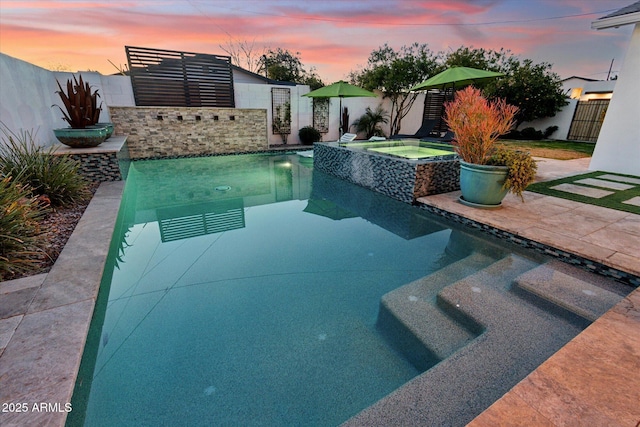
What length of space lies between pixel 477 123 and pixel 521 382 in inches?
143

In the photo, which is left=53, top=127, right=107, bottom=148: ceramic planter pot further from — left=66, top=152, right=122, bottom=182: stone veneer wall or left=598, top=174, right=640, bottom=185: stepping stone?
left=598, top=174, right=640, bottom=185: stepping stone

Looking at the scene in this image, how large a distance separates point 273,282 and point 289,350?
911 mm

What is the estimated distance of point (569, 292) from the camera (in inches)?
93.9

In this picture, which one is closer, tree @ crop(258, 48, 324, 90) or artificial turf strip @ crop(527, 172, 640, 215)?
artificial turf strip @ crop(527, 172, 640, 215)

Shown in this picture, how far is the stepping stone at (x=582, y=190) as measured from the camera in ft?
15.8

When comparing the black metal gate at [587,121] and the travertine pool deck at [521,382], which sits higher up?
the black metal gate at [587,121]

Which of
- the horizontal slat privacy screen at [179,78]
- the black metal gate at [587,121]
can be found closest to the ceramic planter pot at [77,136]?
the horizontal slat privacy screen at [179,78]

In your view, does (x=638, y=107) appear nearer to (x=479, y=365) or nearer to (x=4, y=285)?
(x=479, y=365)

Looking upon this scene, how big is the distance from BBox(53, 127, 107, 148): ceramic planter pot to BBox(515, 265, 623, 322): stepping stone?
7.13 m

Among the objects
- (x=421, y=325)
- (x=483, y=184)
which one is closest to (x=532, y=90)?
(x=483, y=184)

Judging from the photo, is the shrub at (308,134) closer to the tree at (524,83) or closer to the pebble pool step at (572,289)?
the tree at (524,83)

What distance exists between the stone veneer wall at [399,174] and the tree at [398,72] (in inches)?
326

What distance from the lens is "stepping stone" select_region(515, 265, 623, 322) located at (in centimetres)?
219

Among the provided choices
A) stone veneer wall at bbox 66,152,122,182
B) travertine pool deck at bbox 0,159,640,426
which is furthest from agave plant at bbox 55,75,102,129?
travertine pool deck at bbox 0,159,640,426
